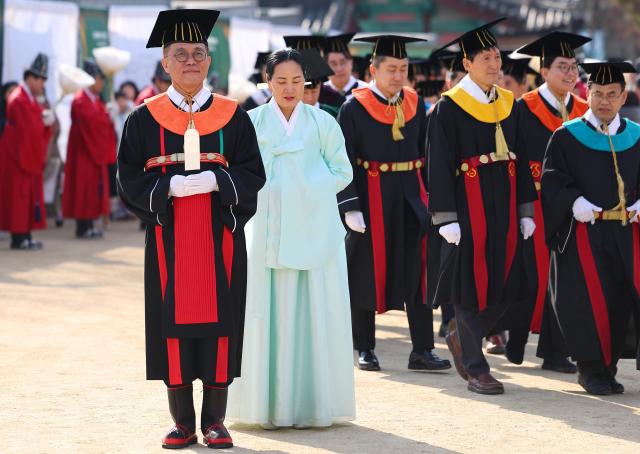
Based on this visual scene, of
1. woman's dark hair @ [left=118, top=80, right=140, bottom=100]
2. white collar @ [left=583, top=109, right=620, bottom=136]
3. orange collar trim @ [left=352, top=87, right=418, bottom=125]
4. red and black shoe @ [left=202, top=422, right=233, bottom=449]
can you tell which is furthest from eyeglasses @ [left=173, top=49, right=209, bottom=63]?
woman's dark hair @ [left=118, top=80, right=140, bottom=100]

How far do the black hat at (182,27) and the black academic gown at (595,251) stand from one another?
226 cm

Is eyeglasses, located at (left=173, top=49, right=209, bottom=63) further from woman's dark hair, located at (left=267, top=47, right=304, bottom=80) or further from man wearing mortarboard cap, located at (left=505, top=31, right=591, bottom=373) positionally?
man wearing mortarboard cap, located at (left=505, top=31, right=591, bottom=373)

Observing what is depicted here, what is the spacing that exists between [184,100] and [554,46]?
122 inches

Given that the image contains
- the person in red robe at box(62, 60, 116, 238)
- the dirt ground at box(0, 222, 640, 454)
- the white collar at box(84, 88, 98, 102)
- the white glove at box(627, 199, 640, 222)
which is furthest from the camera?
the white collar at box(84, 88, 98, 102)

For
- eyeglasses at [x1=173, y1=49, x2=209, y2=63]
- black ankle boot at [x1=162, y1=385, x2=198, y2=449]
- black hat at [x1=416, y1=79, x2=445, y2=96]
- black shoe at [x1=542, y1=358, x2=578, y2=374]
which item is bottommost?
black shoe at [x1=542, y1=358, x2=578, y2=374]

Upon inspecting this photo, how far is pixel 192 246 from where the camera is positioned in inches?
218

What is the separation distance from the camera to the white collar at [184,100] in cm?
560

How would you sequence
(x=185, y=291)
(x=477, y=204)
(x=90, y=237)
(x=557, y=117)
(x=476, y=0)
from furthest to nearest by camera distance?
(x=476, y=0) → (x=90, y=237) → (x=557, y=117) → (x=477, y=204) → (x=185, y=291)

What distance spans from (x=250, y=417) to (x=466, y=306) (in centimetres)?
148

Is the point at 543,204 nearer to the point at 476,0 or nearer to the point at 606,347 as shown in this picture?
the point at 606,347

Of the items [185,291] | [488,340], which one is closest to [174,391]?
[185,291]

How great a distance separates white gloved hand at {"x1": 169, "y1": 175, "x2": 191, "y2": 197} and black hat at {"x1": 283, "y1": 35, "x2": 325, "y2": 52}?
366 cm

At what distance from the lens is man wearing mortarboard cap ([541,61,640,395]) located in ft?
22.7

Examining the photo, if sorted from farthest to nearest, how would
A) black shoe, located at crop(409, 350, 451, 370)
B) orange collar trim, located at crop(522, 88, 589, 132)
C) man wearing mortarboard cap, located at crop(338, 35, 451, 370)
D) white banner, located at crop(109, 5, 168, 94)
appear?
white banner, located at crop(109, 5, 168, 94), orange collar trim, located at crop(522, 88, 589, 132), man wearing mortarboard cap, located at crop(338, 35, 451, 370), black shoe, located at crop(409, 350, 451, 370)
